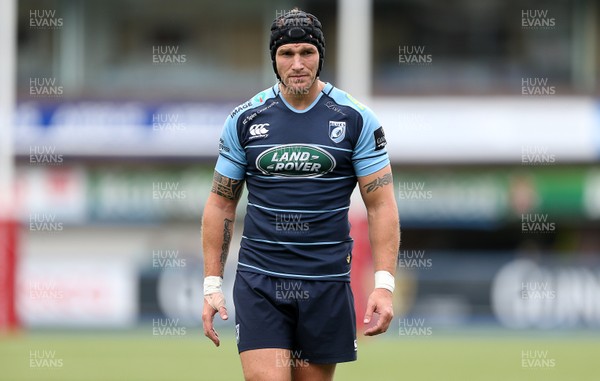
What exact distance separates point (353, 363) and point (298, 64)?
305 inches

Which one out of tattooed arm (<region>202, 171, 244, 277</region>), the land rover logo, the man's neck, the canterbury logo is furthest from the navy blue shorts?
the man's neck

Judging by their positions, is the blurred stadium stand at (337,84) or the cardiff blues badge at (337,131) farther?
the blurred stadium stand at (337,84)

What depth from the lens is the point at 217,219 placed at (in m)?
6.11

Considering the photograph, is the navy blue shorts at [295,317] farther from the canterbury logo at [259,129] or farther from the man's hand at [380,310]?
the canterbury logo at [259,129]

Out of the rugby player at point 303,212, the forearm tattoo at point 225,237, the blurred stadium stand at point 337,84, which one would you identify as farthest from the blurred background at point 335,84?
the rugby player at point 303,212

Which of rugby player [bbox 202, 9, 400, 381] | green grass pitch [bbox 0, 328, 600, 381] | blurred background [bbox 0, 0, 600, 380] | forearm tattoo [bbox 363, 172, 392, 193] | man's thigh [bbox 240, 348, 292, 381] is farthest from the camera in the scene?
blurred background [bbox 0, 0, 600, 380]

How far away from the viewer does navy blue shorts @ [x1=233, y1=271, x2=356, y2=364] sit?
5840 millimetres

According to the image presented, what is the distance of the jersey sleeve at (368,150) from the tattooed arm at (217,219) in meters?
0.61

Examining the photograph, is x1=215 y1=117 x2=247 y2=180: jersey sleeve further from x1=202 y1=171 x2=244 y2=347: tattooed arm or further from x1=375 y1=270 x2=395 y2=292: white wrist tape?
x1=375 y1=270 x2=395 y2=292: white wrist tape

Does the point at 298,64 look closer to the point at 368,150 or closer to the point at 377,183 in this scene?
the point at 368,150

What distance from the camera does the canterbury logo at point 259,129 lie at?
19.3 feet

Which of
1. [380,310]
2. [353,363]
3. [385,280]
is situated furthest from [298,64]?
[353,363]

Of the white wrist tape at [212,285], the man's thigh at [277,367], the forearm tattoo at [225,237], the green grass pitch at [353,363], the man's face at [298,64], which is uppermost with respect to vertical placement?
the man's face at [298,64]

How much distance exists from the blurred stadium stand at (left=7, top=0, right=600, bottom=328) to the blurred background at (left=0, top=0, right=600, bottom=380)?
4 centimetres
